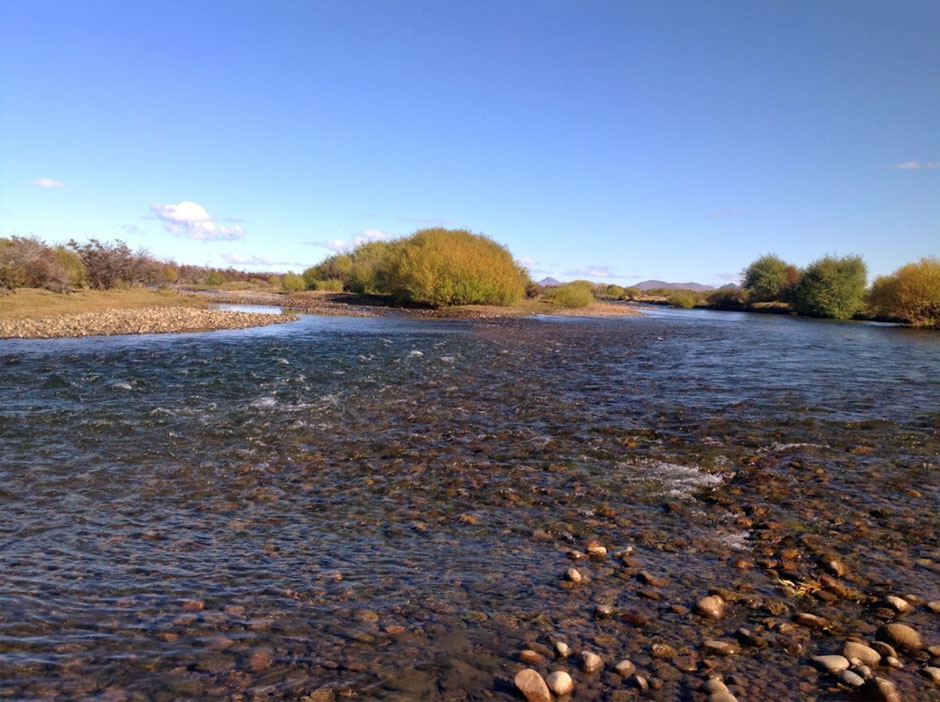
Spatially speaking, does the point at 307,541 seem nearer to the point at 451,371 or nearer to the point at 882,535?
the point at 882,535

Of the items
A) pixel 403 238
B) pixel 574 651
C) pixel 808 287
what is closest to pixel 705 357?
pixel 574 651

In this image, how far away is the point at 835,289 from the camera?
6388 cm

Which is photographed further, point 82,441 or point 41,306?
point 41,306

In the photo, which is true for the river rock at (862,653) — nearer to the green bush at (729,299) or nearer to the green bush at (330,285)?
the green bush at (330,285)

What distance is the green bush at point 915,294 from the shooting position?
165 feet

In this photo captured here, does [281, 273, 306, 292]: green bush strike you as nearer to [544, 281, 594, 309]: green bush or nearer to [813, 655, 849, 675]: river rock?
[544, 281, 594, 309]: green bush

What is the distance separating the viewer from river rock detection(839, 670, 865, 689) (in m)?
3.87

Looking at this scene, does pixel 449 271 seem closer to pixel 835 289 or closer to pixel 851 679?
pixel 835 289

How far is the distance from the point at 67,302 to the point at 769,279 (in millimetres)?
86212

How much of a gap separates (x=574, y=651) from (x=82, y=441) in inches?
354

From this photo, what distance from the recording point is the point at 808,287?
227 ft

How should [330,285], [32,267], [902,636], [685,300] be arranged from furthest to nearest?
[685,300] < [330,285] < [32,267] < [902,636]

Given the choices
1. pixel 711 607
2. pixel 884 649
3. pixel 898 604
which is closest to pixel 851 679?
pixel 884 649

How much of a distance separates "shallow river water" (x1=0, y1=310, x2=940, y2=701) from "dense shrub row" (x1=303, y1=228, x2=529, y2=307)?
43185mm
